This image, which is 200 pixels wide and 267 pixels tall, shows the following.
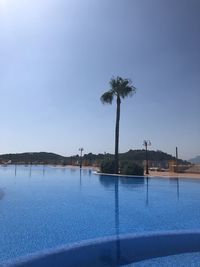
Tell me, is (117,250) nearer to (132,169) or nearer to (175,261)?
(175,261)

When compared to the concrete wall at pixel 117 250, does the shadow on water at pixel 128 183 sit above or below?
above

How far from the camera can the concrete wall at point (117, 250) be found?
589cm

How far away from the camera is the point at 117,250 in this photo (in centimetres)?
662

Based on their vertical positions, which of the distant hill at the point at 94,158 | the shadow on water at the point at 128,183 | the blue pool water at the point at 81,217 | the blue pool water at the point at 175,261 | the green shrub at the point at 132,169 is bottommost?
the blue pool water at the point at 175,261

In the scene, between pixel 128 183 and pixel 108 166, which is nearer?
pixel 128 183

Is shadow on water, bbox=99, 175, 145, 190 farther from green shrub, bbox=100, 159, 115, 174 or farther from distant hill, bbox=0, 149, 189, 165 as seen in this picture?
distant hill, bbox=0, 149, 189, 165

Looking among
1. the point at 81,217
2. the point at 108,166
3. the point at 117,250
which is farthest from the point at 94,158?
the point at 117,250

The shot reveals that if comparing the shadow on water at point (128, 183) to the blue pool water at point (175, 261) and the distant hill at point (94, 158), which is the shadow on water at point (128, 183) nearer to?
the blue pool water at point (175, 261)

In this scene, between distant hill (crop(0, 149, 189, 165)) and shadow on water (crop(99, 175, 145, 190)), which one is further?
distant hill (crop(0, 149, 189, 165))

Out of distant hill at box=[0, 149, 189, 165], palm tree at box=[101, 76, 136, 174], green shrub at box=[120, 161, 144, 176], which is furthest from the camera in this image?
distant hill at box=[0, 149, 189, 165]

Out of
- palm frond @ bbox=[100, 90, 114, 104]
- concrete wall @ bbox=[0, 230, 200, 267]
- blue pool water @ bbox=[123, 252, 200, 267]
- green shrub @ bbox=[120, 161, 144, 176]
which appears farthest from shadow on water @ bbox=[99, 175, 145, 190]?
blue pool water @ bbox=[123, 252, 200, 267]

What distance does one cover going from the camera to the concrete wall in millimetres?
5895

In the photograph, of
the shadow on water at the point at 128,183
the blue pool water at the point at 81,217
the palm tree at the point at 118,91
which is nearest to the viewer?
the blue pool water at the point at 81,217

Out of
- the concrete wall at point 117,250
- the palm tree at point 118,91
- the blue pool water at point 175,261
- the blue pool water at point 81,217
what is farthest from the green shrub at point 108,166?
the blue pool water at point 175,261
